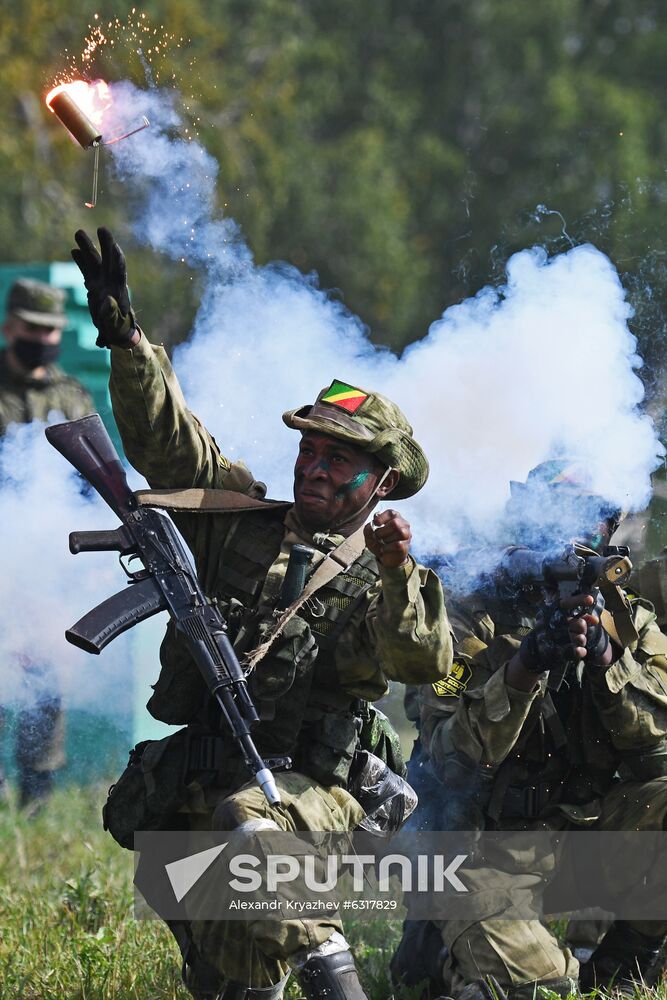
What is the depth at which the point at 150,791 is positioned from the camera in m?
5.55

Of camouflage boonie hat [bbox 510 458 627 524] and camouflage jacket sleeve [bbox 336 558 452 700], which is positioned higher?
camouflage boonie hat [bbox 510 458 627 524]

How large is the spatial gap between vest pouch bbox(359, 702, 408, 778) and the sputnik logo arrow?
2.06 feet

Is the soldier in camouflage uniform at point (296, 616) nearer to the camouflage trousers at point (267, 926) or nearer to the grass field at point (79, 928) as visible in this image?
the camouflage trousers at point (267, 926)

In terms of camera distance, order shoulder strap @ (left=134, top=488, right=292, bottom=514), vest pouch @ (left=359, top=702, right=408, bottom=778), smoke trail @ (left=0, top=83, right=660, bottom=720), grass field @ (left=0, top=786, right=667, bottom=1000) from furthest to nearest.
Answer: smoke trail @ (left=0, top=83, right=660, bottom=720), grass field @ (left=0, top=786, right=667, bottom=1000), vest pouch @ (left=359, top=702, right=408, bottom=778), shoulder strap @ (left=134, top=488, right=292, bottom=514)

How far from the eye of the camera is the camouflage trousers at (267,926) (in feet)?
16.6

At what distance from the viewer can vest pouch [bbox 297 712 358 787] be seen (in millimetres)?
5492

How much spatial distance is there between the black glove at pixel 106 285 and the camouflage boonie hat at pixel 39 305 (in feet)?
14.2

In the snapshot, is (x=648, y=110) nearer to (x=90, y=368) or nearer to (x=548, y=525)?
(x=90, y=368)

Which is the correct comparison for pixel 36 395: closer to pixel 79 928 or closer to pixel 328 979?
pixel 79 928

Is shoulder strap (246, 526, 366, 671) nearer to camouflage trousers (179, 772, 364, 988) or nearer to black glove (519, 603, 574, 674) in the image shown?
camouflage trousers (179, 772, 364, 988)

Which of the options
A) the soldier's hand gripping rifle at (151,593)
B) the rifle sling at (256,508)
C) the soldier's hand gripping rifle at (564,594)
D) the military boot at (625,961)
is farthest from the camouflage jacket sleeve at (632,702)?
the soldier's hand gripping rifle at (151,593)

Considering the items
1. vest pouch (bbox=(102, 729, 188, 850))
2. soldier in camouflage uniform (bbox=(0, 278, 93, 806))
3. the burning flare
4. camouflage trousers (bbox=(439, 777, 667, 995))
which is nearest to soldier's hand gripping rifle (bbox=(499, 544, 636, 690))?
camouflage trousers (bbox=(439, 777, 667, 995))

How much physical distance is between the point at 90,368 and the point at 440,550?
379cm

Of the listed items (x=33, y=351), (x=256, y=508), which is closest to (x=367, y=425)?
(x=256, y=508)
